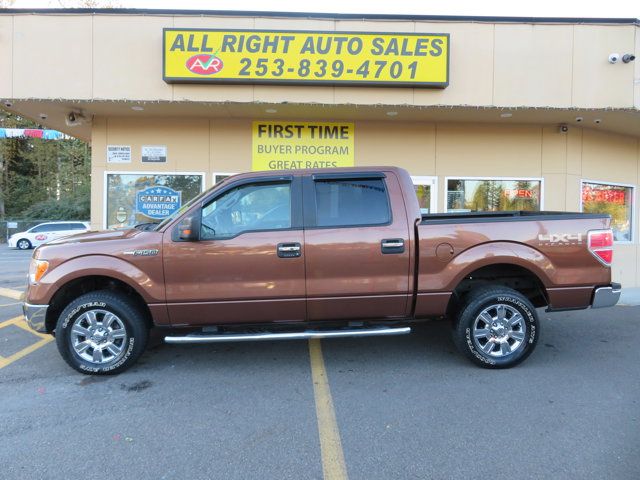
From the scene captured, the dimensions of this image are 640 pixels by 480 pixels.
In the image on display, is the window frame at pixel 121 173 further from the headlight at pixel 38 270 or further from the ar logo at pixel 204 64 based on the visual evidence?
the headlight at pixel 38 270

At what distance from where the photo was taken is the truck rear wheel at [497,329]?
425 cm

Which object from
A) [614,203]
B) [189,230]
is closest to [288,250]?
[189,230]

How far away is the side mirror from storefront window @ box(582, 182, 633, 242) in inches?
334

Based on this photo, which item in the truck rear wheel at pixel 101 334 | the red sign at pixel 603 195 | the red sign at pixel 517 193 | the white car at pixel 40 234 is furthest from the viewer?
the white car at pixel 40 234

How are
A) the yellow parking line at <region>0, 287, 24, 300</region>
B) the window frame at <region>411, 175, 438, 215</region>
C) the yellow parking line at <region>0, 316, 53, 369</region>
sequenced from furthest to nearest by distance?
1. the window frame at <region>411, 175, 438, 215</region>
2. the yellow parking line at <region>0, 287, 24, 300</region>
3. the yellow parking line at <region>0, 316, 53, 369</region>

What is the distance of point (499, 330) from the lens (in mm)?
4270

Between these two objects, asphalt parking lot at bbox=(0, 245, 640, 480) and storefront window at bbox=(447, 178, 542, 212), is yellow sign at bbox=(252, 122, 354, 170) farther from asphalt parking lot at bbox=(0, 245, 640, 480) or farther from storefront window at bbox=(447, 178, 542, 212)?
asphalt parking lot at bbox=(0, 245, 640, 480)

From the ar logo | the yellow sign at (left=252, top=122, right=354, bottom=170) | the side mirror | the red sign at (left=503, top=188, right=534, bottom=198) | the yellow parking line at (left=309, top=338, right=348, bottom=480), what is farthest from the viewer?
the red sign at (left=503, top=188, right=534, bottom=198)

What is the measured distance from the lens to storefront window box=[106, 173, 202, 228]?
8.34 metres

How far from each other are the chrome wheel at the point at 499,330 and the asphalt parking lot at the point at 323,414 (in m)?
0.25

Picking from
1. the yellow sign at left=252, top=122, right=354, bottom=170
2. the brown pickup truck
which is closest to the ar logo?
the yellow sign at left=252, top=122, right=354, bottom=170

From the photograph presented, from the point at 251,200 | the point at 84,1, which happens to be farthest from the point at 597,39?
the point at 84,1

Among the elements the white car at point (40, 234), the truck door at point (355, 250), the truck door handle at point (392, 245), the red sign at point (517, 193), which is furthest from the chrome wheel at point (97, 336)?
the white car at point (40, 234)

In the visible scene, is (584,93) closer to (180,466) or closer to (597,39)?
(597,39)
